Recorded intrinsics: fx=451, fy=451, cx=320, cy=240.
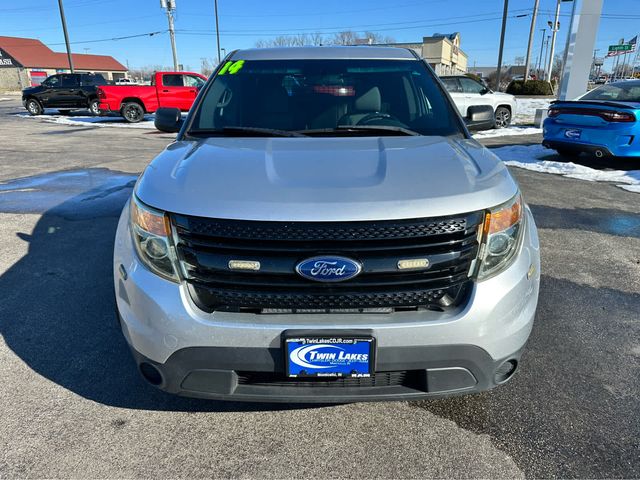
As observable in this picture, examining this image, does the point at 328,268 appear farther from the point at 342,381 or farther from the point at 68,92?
the point at 68,92

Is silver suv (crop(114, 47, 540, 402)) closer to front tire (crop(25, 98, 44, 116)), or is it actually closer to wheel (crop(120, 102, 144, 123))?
wheel (crop(120, 102, 144, 123))

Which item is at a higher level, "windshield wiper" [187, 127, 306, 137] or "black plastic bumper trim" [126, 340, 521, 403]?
"windshield wiper" [187, 127, 306, 137]

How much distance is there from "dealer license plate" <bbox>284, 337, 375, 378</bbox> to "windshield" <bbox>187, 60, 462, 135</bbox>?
146 cm

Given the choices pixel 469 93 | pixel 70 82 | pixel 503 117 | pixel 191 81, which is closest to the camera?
pixel 469 93

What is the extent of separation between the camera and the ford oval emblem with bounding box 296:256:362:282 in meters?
1.78

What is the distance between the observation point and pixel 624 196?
6590 millimetres

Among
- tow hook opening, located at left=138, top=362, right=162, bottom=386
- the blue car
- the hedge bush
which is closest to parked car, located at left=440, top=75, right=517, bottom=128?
the blue car

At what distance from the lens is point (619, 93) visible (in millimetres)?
8484

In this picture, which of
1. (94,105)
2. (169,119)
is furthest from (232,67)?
(94,105)

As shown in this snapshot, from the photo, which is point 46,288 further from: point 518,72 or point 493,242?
point 518,72

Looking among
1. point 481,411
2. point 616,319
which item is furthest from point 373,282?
point 616,319

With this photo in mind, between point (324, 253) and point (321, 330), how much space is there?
0.30 metres

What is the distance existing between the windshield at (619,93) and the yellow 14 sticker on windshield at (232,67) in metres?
7.80

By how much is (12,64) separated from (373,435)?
261 feet
